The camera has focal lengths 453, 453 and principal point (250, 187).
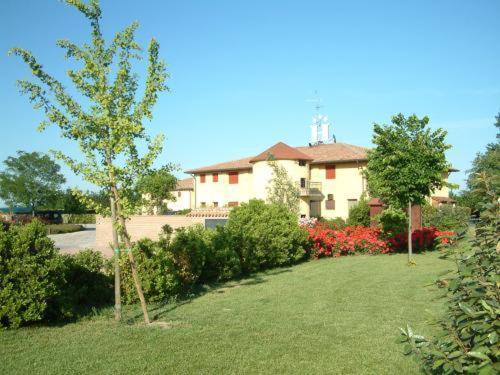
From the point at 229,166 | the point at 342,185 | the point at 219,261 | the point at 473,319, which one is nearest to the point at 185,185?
the point at 229,166

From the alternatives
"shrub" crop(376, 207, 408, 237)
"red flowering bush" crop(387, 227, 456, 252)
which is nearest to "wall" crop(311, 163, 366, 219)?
"shrub" crop(376, 207, 408, 237)

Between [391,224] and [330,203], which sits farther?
[330,203]

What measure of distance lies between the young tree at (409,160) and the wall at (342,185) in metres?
22.1

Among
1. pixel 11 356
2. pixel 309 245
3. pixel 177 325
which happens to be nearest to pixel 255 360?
pixel 177 325

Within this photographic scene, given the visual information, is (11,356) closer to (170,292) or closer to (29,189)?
(170,292)

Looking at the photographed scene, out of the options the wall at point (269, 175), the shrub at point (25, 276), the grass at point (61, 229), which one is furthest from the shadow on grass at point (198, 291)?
the grass at point (61, 229)

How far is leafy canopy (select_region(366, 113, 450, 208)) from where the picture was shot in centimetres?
1442

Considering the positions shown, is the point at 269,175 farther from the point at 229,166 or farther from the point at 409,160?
the point at 409,160

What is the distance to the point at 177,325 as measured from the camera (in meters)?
7.05

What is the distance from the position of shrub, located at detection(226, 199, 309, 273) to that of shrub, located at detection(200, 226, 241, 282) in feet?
1.59

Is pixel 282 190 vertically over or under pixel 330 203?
A: over

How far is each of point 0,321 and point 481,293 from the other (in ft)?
21.6

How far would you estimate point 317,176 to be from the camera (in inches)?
1570

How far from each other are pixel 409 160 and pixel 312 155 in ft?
88.6
